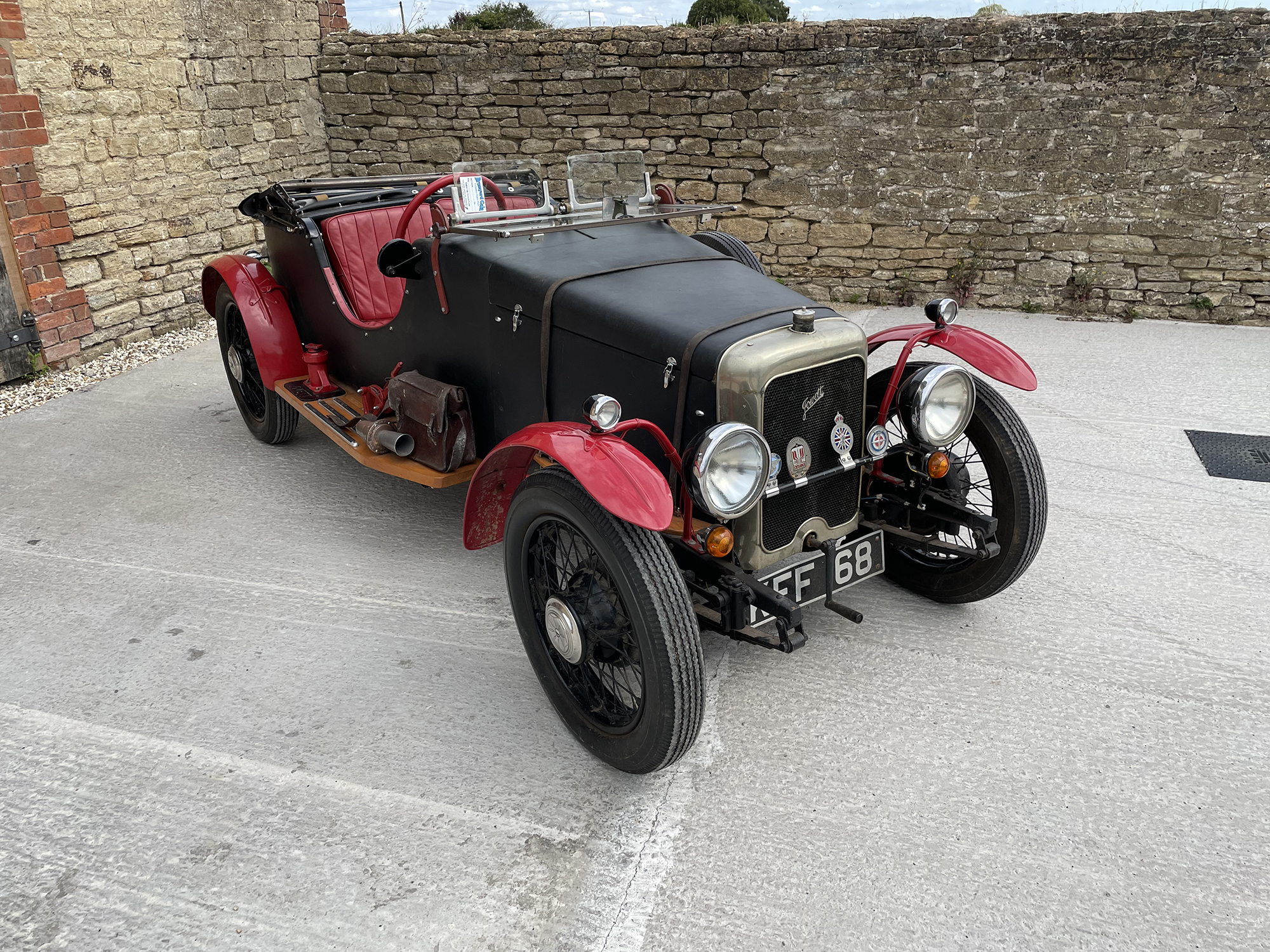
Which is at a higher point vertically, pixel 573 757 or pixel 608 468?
pixel 608 468

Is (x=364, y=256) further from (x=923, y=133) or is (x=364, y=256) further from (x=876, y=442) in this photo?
(x=923, y=133)

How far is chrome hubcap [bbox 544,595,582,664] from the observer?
2436 mm

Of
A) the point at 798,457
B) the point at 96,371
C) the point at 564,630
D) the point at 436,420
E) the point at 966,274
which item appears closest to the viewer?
the point at 564,630

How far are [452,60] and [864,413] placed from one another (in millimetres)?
6369

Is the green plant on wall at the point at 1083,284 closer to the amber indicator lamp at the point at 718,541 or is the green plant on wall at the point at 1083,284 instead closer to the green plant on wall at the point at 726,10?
the amber indicator lamp at the point at 718,541

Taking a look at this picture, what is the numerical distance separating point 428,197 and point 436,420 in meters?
0.87

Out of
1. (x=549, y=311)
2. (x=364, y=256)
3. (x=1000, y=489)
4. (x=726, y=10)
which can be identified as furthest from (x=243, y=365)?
(x=726, y=10)

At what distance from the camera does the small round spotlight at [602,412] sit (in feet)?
7.46

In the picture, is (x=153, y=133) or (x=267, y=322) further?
(x=153, y=133)

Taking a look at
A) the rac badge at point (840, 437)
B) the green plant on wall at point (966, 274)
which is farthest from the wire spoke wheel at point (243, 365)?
the green plant on wall at point (966, 274)

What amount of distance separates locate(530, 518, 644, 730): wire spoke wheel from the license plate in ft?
1.26

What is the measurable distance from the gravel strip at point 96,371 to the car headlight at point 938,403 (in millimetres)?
5202

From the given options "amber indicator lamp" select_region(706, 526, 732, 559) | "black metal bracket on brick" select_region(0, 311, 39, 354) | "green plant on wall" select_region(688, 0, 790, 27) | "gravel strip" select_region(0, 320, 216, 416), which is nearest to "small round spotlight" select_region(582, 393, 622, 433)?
"amber indicator lamp" select_region(706, 526, 732, 559)

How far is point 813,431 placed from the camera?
2.66 meters
